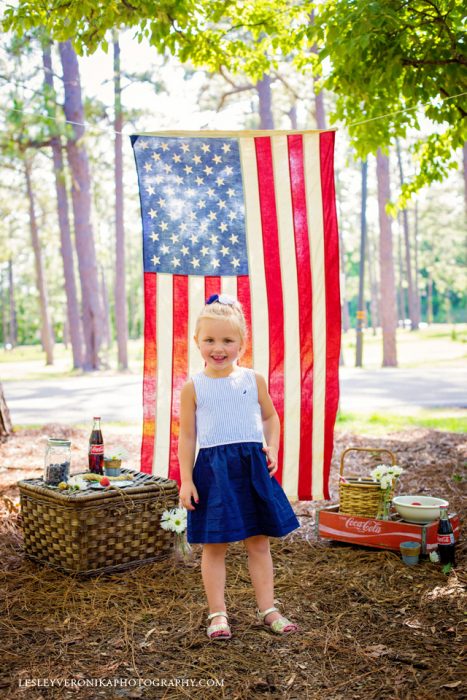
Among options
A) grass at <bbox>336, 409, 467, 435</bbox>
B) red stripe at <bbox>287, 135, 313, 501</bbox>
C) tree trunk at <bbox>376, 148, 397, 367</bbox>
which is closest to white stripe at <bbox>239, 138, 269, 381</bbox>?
red stripe at <bbox>287, 135, 313, 501</bbox>

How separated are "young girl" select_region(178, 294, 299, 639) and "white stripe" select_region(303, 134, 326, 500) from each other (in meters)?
1.45

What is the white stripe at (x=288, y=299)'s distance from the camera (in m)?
4.54

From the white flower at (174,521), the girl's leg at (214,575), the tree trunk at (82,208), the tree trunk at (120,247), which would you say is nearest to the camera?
the girl's leg at (214,575)

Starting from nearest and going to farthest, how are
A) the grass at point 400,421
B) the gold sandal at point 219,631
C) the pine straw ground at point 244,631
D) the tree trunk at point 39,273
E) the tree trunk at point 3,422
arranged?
the pine straw ground at point 244,631, the gold sandal at point 219,631, the tree trunk at point 3,422, the grass at point 400,421, the tree trunk at point 39,273

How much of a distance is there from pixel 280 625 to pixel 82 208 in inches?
675

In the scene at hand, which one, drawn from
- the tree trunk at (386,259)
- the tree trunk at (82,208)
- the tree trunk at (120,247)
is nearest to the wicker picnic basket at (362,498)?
the tree trunk at (386,259)

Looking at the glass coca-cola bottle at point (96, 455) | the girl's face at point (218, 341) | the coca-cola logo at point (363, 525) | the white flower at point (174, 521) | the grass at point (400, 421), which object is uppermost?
the girl's face at point (218, 341)

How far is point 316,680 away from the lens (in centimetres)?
258

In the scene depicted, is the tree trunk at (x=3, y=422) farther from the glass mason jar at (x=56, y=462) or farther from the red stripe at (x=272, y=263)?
the red stripe at (x=272, y=263)

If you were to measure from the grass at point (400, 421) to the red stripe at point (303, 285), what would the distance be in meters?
3.59

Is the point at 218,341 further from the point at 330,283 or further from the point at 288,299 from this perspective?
the point at 330,283

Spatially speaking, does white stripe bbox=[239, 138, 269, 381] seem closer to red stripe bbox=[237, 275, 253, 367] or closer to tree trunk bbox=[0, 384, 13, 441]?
red stripe bbox=[237, 275, 253, 367]

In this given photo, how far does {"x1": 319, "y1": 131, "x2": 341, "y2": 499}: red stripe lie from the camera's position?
4.51 m

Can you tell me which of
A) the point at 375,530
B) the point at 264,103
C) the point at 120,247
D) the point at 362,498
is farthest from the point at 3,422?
the point at 120,247
